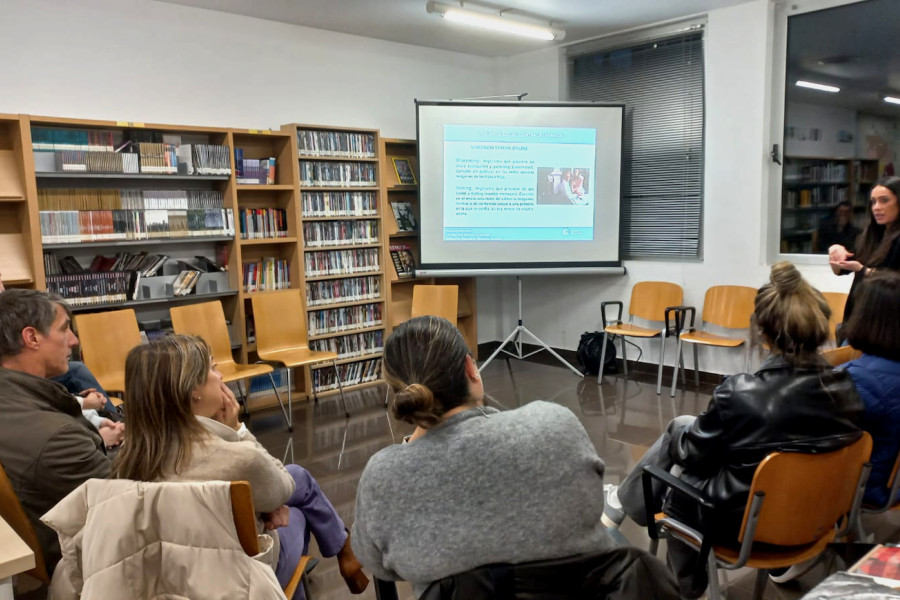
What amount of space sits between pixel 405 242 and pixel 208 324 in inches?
84.5

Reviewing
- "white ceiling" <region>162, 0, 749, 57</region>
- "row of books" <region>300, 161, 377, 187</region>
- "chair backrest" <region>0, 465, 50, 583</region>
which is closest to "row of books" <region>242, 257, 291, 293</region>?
"row of books" <region>300, 161, 377, 187</region>

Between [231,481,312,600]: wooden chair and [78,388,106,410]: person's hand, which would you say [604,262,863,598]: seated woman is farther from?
[78,388,106,410]: person's hand

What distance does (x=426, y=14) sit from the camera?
525cm

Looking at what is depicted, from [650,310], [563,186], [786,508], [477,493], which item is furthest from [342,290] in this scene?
[477,493]

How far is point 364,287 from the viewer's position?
228 inches

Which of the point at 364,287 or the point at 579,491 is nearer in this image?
the point at 579,491

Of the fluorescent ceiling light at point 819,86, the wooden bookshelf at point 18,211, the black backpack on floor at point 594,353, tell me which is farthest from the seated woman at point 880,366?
the wooden bookshelf at point 18,211

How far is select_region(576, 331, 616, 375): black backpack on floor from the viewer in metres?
5.84

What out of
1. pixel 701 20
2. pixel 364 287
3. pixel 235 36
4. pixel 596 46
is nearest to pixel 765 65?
pixel 701 20

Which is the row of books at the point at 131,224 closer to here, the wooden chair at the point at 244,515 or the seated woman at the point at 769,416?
the wooden chair at the point at 244,515

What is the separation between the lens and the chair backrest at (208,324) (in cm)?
451

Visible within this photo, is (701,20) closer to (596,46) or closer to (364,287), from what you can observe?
(596,46)

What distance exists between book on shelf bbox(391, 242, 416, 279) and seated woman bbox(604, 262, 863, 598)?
4069mm

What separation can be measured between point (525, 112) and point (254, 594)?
497cm
